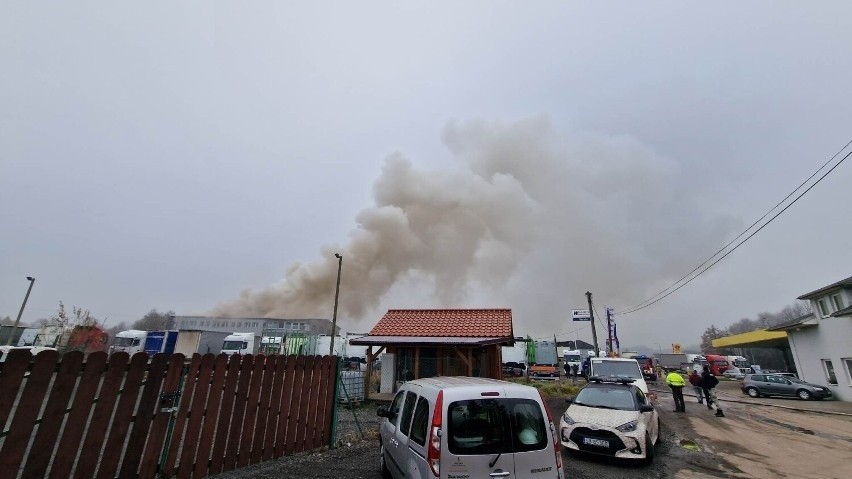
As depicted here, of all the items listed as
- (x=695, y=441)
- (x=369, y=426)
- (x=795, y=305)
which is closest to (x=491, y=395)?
(x=369, y=426)

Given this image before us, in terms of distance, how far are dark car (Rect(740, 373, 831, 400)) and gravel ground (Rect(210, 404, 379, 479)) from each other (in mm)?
24427

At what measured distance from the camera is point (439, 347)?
53.3 ft

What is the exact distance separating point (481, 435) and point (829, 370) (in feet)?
92.6

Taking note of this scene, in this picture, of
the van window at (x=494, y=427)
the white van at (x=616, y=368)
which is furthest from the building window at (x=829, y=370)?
the van window at (x=494, y=427)

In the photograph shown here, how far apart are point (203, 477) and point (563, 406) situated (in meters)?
13.8

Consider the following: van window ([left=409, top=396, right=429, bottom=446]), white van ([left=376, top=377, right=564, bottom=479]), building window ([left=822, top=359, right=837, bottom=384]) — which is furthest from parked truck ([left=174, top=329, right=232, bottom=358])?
building window ([left=822, top=359, right=837, bottom=384])

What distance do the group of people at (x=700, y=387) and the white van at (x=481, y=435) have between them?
42.8ft

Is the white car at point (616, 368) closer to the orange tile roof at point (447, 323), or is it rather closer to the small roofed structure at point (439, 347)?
the small roofed structure at point (439, 347)

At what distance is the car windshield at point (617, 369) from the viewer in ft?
48.3

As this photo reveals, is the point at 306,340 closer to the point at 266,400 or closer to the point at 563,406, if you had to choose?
the point at 563,406

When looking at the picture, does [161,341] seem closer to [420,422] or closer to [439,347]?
[439,347]

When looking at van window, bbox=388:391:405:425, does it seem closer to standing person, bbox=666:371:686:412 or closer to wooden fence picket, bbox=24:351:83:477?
wooden fence picket, bbox=24:351:83:477

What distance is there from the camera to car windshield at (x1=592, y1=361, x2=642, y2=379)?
1472 centimetres

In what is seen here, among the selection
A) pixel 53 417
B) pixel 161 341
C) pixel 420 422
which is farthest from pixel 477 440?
pixel 161 341
